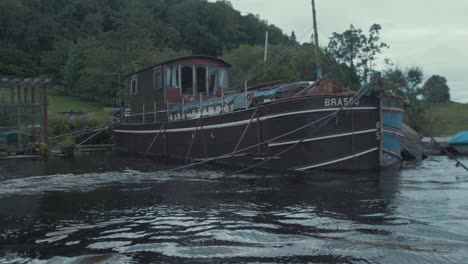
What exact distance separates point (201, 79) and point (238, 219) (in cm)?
1580

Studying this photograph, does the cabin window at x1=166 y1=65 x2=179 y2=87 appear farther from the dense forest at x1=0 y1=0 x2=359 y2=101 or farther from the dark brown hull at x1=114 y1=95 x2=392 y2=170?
the dense forest at x1=0 y1=0 x2=359 y2=101

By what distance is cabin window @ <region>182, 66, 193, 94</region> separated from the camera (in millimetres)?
23581

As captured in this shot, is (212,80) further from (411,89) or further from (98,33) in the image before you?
(98,33)

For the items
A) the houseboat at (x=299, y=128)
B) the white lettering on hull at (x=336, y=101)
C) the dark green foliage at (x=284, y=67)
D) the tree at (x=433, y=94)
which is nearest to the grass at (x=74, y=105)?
the dark green foliage at (x=284, y=67)

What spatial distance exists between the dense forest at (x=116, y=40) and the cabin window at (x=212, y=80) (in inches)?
872

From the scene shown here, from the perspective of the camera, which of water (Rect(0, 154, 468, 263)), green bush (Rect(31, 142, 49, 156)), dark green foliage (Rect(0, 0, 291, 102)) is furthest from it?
dark green foliage (Rect(0, 0, 291, 102))

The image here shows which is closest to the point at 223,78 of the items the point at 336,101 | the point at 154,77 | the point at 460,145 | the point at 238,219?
the point at 154,77

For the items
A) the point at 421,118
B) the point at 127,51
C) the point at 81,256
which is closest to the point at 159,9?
the point at 127,51

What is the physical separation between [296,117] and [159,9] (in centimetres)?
9701

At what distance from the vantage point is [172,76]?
23500mm

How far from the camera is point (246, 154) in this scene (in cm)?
1697

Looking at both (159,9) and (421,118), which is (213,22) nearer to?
(159,9)

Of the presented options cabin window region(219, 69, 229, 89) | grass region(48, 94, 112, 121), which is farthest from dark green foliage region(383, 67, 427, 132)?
grass region(48, 94, 112, 121)

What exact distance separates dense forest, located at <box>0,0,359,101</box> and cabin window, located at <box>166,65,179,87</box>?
2348cm
